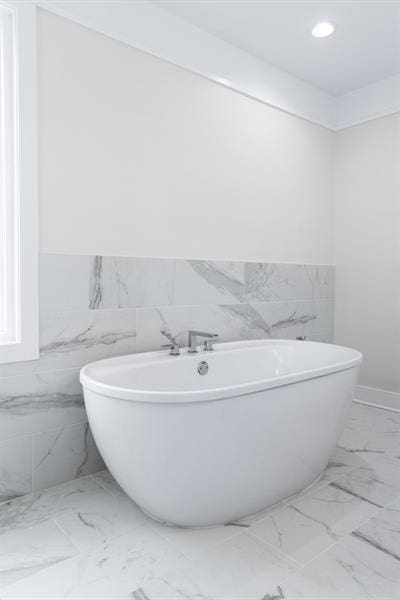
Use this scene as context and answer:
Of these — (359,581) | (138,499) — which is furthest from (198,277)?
(359,581)

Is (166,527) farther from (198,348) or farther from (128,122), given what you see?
(128,122)

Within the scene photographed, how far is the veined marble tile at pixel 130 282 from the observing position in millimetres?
2130

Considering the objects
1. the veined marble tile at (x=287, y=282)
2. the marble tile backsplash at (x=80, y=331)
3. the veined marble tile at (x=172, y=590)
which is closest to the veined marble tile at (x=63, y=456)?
the marble tile backsplash at (x=80, y=331)

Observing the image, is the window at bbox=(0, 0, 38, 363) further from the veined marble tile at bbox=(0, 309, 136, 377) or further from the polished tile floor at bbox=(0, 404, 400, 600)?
the polished tile floor at bbox=(0, 404, 400, 600)

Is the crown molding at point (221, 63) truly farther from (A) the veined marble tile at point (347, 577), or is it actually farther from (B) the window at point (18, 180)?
(A) the veined marble tile at point (347, 577)

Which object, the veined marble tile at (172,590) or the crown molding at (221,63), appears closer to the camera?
the veined marble tile at (172,590)

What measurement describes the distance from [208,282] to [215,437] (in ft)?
4.32

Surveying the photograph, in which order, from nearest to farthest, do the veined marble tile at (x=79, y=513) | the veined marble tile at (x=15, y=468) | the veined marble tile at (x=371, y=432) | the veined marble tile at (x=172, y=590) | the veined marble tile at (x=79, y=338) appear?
the veined marble tile at (x=172, y=590), the veined marble tile at (x=79, y=513), the veined marble tile at (x=15, y=468), the veined marble tile at (x=79, y=338), the veined marble tile at (x=371, y=432)

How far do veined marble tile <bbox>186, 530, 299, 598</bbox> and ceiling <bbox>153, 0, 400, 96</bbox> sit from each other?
2.70 metres

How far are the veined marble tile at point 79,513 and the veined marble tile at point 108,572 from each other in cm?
8

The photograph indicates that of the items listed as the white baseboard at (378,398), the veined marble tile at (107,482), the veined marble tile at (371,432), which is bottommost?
the veined marble tile at (107,482)

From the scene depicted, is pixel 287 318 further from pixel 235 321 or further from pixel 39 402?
pixel 39 402

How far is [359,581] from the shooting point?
4.50 feet

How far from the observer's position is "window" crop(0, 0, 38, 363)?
1867 millimetres
